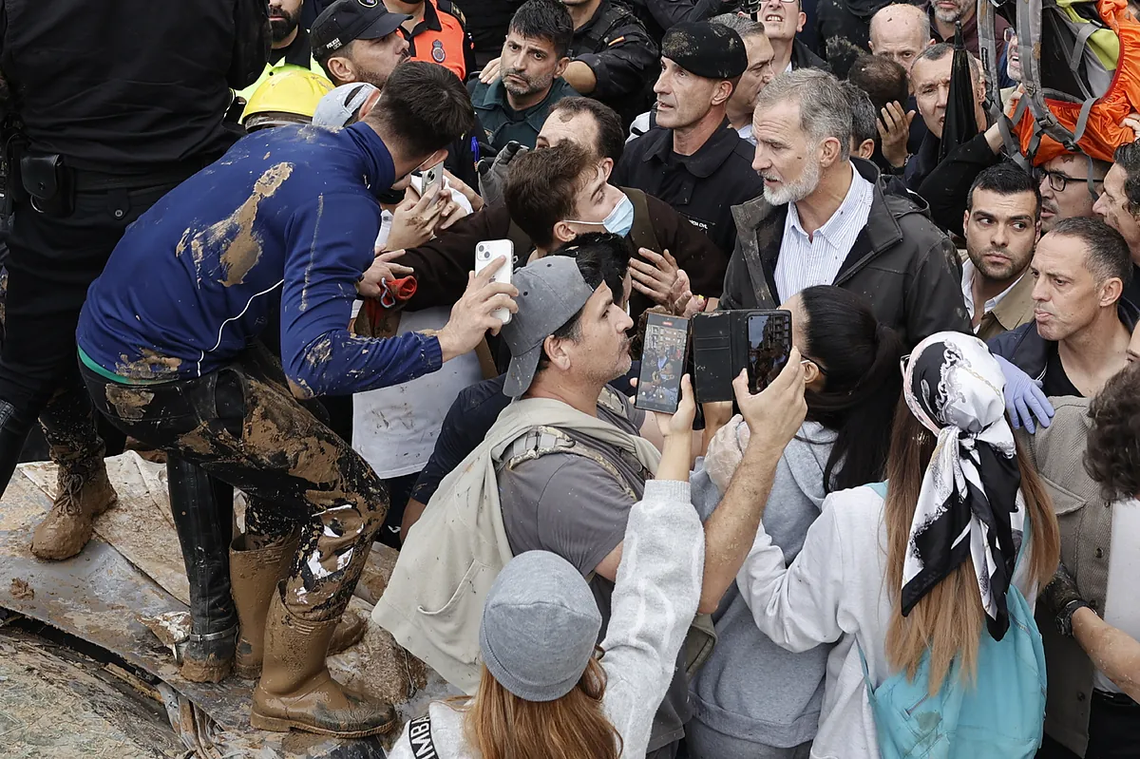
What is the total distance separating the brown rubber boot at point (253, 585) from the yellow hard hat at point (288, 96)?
1.63 m

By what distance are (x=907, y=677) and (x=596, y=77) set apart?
4.32 metres

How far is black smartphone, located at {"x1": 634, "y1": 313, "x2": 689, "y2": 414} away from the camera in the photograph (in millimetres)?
2463

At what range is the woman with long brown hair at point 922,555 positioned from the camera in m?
2.19

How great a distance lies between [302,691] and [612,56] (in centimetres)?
401

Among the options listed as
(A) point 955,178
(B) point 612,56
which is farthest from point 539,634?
(B) point 612,56

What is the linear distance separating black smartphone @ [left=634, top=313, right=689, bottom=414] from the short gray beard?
1239 mm

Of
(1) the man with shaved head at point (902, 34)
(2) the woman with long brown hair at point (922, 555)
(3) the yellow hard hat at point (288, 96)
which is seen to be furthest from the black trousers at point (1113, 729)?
(1) the man with shaved head at point (902, 34)

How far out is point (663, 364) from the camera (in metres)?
2.51

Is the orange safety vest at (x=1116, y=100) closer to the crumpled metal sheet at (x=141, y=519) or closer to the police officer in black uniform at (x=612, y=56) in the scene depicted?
the police officer in black uniform at (x=612, y=56)

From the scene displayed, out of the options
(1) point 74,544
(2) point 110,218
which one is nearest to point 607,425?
(2) point 110,218

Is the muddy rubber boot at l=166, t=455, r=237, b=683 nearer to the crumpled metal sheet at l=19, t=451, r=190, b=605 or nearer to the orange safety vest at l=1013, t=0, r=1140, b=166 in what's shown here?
the crumpled metal sheet at l=19, t=451, r=190, b=605

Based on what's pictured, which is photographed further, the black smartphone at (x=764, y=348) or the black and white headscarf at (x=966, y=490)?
the black smartphone at (x=764, y=348)

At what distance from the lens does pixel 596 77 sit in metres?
5.93

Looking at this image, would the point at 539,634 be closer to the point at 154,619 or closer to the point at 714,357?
the point at 714,357
